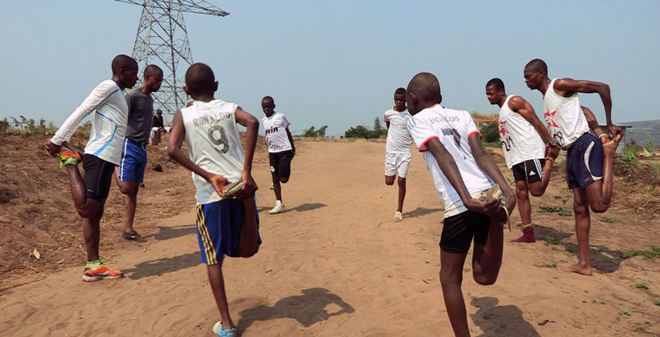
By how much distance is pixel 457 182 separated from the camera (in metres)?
2.72

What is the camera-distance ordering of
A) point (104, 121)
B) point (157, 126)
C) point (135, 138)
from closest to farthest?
point (104, 121), point (135, 138), point (157, 126)

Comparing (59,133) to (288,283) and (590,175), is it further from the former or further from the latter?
(590,175)

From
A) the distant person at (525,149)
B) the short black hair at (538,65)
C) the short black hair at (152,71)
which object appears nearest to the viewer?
the short black hair at (538,65)

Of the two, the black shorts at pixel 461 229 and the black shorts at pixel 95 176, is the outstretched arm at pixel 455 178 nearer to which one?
the black shorts at pixel 461 229

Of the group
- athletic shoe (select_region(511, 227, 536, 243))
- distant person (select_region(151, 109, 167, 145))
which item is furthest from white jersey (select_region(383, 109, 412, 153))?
distant person (select_region(151, 109, 167, 145))

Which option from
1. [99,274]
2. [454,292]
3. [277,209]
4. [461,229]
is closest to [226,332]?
[454,292]

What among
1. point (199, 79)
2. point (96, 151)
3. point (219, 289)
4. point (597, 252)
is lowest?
point (597, 252)

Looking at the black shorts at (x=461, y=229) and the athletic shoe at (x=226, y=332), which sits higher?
the black shorts at (x=461, y=229)

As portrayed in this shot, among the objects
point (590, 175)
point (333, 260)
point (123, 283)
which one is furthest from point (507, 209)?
Answer: point (123, 283)

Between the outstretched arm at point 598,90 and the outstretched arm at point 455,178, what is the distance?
2874 millimetres

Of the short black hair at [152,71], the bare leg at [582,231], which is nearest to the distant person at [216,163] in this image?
the short black hair at [152,71]

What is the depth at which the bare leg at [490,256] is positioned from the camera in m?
2.92

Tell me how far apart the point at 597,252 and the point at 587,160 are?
1.62 metres

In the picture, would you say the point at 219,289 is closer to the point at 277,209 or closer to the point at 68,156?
the point at 68,156
